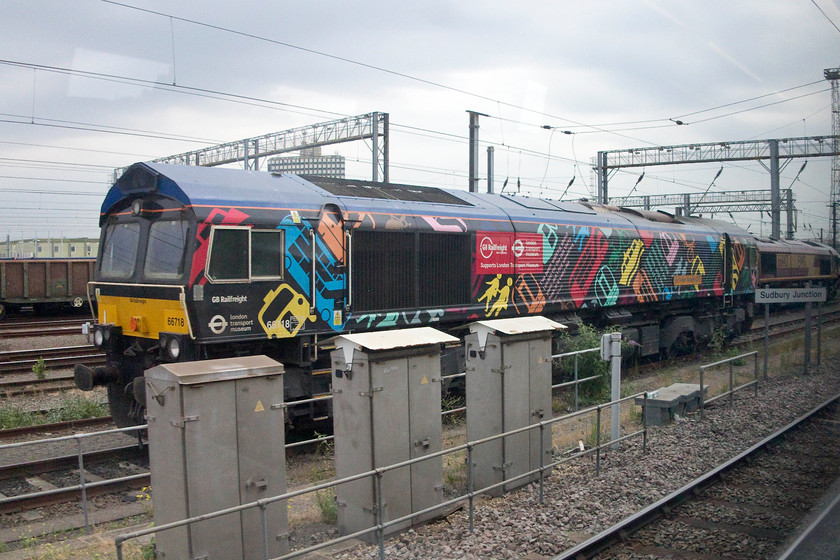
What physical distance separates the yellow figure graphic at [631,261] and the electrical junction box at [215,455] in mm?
11750

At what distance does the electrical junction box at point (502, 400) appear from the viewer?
8.51 metres

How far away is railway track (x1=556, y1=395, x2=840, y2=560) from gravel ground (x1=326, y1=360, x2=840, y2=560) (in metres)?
0.20

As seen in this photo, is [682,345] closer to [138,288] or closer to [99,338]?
[138,288]

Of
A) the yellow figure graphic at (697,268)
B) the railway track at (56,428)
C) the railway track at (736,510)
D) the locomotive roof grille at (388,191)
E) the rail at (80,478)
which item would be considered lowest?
the railway track at (736,510)

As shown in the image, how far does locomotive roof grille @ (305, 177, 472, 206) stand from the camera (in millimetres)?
11398

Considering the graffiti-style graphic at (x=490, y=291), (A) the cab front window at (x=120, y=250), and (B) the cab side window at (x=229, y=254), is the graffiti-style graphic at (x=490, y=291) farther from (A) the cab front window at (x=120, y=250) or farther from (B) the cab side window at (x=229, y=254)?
(A) the cab front window at (x=120, y=250)

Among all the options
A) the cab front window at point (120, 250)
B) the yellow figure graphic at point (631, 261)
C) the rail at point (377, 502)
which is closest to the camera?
the rail at point (377, 502)

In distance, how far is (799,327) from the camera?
27.2 meters

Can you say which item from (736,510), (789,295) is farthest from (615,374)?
(789,295)

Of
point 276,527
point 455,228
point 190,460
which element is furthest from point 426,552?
point 455,228

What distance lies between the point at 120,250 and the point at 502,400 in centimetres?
586

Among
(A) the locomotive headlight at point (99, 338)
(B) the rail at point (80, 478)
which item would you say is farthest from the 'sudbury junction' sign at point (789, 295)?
(B) the rail at point (80, 478)

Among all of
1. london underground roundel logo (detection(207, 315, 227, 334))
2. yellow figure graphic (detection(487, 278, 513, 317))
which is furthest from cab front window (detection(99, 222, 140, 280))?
yellow figure graphic (detection(487, 278, 513, 317))

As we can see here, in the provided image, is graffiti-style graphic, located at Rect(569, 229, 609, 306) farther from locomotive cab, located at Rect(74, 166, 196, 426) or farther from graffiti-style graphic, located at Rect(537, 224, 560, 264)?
locomotive cab, located at Rect(74, 166, 196, 426)
